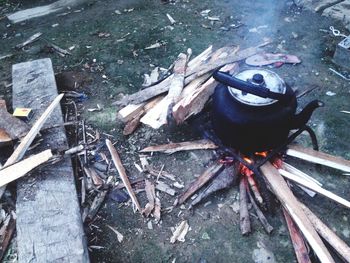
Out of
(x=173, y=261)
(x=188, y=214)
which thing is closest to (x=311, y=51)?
(x=188, y=214)

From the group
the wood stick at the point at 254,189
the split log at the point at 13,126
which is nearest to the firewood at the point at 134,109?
the split log at the point at 13,126

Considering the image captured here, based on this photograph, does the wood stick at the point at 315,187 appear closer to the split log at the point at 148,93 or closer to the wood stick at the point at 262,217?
the wood stick at the point at 262,217

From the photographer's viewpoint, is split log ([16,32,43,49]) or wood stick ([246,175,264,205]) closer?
wood stick ([246,175,264,205])

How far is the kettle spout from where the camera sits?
11.2 ft

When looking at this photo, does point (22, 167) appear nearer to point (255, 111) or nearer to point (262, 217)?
point (255, 111)

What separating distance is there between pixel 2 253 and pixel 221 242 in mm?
2421

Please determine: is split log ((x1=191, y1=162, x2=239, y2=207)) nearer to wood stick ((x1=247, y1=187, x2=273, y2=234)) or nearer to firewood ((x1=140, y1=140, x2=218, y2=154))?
wood stick ((x1=247, y1=187, x2=273, y2=234))

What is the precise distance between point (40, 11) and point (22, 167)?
5368mm

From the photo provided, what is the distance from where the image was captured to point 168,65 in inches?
232

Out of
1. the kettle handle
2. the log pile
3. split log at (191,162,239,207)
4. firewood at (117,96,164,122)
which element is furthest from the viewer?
firewood at (117,96,164,122)

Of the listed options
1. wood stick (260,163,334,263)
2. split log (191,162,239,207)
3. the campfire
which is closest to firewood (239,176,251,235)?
the campfire

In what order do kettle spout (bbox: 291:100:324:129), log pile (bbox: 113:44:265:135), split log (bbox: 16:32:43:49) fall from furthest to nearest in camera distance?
split log (bbox: 16:32:43:49) → log pile (bbox: 113:44:265:135) → kettle spout (bbox: 291:100:324:129)

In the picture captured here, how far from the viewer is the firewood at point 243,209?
3.54 m

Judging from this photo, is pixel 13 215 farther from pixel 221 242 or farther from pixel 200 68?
pixel 200 68
